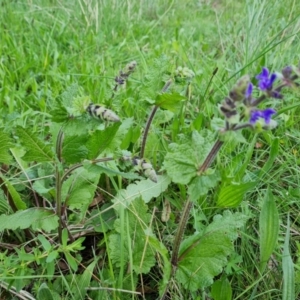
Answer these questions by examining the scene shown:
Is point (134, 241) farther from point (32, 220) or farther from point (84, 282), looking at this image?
point (32, 220)

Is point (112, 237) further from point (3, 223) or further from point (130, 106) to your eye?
point (130, 106)

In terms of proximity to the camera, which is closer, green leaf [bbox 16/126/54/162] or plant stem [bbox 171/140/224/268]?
plant stem [bbox 171/140/224/268]

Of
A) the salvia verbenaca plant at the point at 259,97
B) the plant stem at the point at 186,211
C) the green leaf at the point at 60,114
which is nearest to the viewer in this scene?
the salvia verbenaca plant at the point at 259,97

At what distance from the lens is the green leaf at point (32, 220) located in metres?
1.19

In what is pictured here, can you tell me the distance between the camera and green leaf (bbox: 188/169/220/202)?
100 centimetres

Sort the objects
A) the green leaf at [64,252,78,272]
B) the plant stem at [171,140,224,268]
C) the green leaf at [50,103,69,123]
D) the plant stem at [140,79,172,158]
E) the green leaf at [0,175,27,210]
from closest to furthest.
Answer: the plant stem at [171,140,224,268], the green leaf at [50,103,69,123], the green leaf at [64,252,78,272], the green leaf at [0,175,27,210], the plant stem at [140,79,172,158]

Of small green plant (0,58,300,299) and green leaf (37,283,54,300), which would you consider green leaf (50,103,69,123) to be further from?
green leaf (37,283,54,300)

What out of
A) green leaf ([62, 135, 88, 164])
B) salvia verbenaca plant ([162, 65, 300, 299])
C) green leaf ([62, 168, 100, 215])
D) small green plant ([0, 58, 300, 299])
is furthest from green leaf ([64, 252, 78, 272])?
salvia verbenaca plant ([162, 65, 300, 299])

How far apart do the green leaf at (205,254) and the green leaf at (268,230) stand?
0.07 m

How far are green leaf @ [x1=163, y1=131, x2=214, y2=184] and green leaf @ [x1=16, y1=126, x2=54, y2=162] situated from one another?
312mm

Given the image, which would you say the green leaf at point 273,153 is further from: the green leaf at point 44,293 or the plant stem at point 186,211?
the green leaf at point 44,293

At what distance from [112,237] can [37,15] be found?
8.00 feet

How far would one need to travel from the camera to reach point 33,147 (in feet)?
3.68

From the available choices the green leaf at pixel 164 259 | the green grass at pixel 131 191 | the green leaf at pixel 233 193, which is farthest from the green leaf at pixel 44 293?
the green leaf at pixel 233 193
